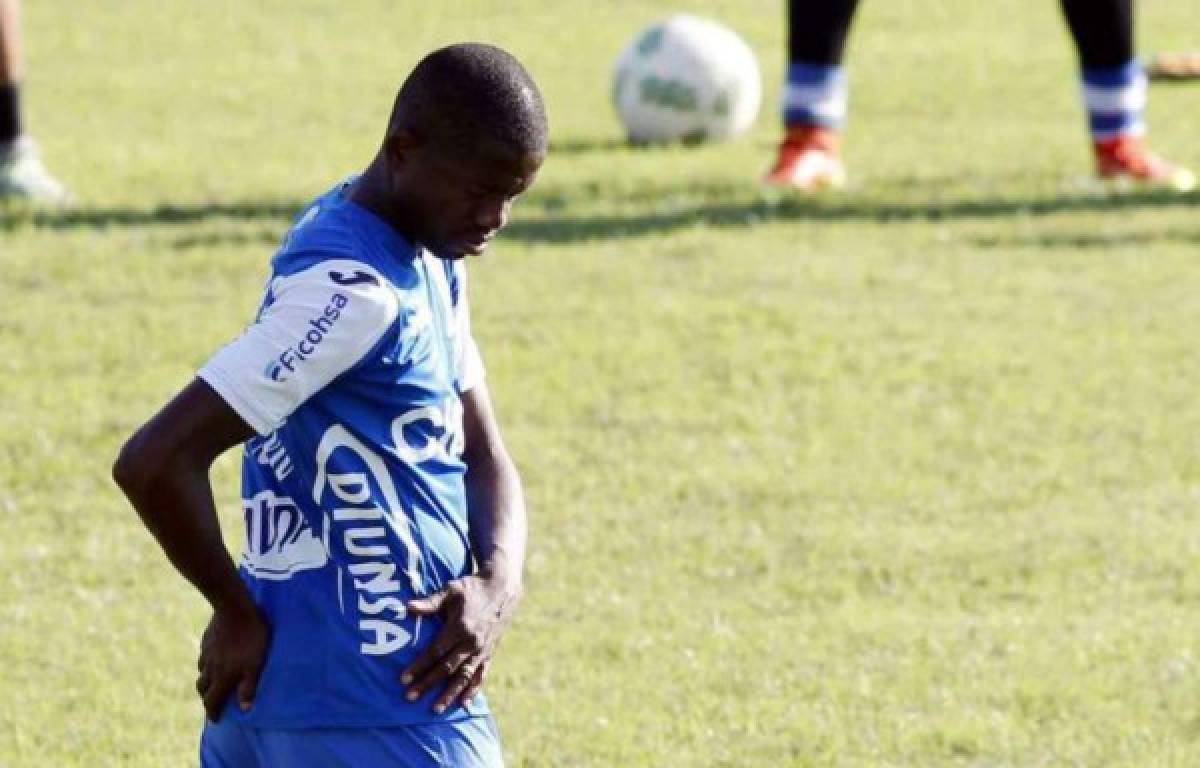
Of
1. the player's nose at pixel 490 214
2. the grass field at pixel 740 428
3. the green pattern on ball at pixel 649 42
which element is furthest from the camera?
the green pattern on ball at pixel 649 42

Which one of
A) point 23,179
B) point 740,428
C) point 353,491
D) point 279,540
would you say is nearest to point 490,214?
point 353,491

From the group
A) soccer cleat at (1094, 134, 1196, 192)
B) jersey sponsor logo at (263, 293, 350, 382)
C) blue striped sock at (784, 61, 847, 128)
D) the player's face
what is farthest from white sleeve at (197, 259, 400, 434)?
soccer cleat at (1094, 134, 1196, 192)

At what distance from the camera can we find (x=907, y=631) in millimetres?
5984

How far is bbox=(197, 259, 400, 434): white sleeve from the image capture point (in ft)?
11.5

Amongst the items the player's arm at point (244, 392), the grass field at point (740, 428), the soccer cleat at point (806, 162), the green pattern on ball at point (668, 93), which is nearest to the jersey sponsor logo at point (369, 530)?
the player's arm at point (244, 392)

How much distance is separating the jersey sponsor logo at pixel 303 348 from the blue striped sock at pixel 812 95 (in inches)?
286

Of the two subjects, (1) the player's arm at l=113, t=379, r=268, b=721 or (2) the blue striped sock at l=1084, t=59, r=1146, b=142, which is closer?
(1) the player's arm at l=113, t=379, r=268, b=721

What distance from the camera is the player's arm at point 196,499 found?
11.5 feet

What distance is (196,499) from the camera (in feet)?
11.6

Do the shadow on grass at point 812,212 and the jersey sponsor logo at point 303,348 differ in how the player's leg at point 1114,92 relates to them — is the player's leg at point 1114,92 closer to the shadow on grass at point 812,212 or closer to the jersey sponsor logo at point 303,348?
the shadow on grass at point 812,212

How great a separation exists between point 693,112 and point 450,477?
801 centimetres

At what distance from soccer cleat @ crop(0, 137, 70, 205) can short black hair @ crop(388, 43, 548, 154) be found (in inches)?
270

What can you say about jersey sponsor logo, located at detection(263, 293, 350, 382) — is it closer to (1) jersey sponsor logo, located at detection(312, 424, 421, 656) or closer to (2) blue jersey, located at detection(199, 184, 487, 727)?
(2) blue jersey, located at detection(199, 184, 487, 727)

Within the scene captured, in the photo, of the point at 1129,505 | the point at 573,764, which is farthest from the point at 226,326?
the point at 573,764
